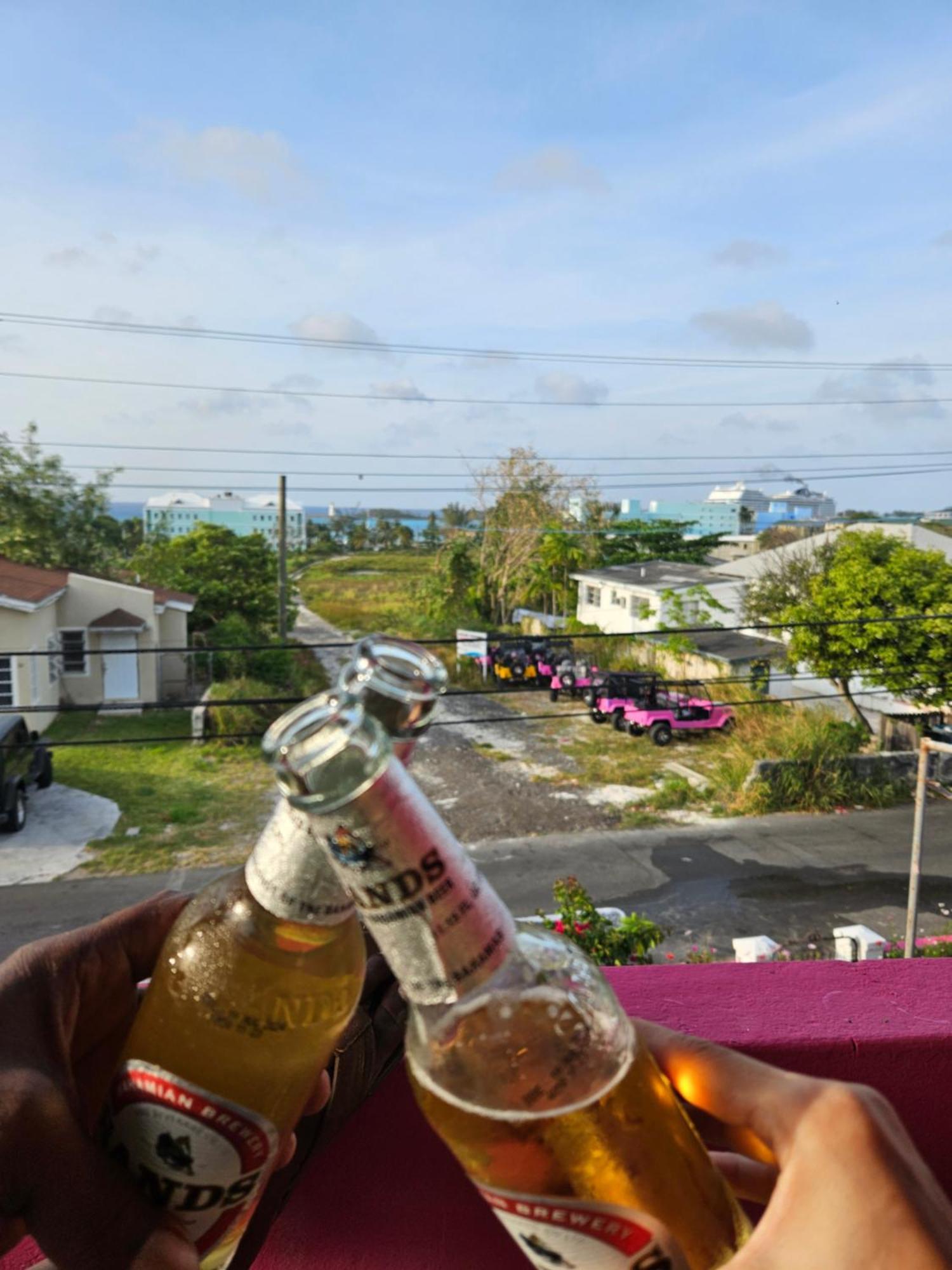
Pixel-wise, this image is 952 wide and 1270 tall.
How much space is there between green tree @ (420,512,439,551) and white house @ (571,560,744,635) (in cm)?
2216

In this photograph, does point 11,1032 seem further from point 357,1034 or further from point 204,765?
point 204,765

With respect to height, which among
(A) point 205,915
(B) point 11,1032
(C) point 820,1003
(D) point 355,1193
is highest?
(A) point 205,915

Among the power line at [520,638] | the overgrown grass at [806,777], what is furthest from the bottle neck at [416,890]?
the overgrown grass at [806,777]

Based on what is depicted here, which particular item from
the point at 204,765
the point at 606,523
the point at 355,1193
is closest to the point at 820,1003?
the point at 355,1193

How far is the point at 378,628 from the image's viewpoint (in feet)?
103

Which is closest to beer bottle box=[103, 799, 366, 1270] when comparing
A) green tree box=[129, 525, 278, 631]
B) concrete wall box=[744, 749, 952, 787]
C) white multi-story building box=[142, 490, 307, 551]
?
concrete wall box=[744, 749, 952, 787]

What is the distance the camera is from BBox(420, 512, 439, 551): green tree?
51.5m

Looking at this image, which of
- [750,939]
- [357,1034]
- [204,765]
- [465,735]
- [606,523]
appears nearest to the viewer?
[357,1034]

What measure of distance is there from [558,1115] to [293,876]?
0.74 ft

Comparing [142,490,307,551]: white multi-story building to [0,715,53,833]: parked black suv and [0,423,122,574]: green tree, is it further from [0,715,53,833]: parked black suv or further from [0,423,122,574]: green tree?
[0,715,53,833]: parked black suv

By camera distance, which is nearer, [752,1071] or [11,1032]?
[752,1071]

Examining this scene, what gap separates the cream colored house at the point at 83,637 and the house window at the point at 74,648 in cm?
2

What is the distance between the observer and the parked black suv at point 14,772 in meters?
13.4

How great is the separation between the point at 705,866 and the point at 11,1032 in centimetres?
1338
